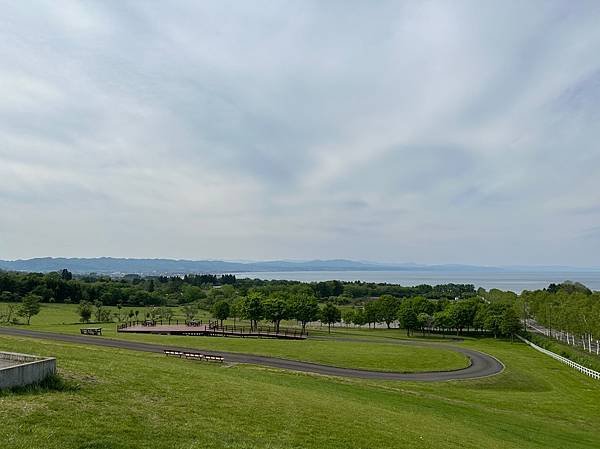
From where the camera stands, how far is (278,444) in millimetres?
12070

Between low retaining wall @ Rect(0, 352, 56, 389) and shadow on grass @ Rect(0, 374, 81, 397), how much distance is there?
0.43 ft

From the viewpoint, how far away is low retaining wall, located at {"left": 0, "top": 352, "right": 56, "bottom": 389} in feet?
40.8

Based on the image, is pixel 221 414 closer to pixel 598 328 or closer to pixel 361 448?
pixel 361 448

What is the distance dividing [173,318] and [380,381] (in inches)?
2672

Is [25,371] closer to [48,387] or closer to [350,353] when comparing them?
[48,387]

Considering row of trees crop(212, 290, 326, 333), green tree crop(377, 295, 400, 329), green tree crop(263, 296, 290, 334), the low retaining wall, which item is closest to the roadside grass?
green tree crop(377, 295, 400, 329)

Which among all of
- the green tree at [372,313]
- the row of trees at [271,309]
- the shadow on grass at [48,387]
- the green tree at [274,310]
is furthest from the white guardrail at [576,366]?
the shadow on grass at [48,387]

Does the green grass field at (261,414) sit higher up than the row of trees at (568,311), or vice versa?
the row of trees at (568,311)

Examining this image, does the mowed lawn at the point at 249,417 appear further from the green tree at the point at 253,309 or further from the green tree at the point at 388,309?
the green tree at the point at 388,309

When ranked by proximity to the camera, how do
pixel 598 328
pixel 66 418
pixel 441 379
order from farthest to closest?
pixel 598 328 < pixel 441 379 < pixel 66 418

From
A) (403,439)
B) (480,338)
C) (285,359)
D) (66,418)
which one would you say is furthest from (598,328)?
(66,418)

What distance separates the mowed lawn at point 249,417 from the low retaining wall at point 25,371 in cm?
54

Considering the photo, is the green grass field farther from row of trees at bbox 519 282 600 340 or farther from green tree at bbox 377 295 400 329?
green tree at bbox 377 295 400 329

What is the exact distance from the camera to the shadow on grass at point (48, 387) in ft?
40.9
